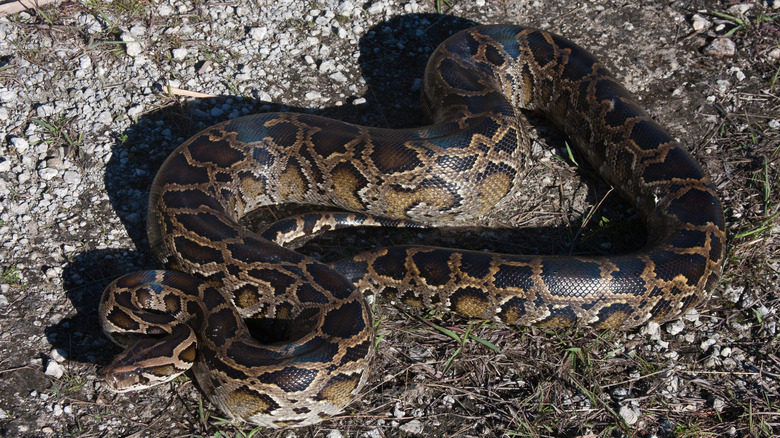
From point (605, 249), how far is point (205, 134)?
5.03 meters

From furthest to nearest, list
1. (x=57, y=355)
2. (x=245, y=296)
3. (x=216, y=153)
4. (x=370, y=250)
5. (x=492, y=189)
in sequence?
(x=492, y=189)
(x=216, y=153)
(x=370, y=250)
(x=245, y=296)
(x=57, y=355)

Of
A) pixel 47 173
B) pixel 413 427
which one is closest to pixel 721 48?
pixel 413 427

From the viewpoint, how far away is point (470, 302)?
262 inches

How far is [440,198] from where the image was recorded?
7504 mm

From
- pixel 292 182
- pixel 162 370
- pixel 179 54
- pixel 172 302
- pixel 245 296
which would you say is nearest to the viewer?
pixel 162 370

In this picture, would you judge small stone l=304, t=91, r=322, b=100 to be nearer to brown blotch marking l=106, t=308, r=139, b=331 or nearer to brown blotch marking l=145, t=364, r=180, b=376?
brown blotch marking l=106, t=308, r=139, b=331

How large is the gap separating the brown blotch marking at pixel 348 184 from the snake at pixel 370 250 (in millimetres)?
22

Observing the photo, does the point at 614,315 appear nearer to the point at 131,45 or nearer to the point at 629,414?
the point at 629,414

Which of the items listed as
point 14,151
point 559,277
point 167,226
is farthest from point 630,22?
point 14,151

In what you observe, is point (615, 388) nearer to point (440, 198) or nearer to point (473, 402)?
point (473, 402)

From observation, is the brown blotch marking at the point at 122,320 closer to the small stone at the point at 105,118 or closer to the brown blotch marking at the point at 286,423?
the brown blotch marking at the point at 286,423

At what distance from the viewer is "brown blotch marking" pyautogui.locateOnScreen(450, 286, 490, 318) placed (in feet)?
21.6

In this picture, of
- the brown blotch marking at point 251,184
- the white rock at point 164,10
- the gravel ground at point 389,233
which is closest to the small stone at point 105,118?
the gravel ground at point 389,233

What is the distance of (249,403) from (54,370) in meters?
2.05
